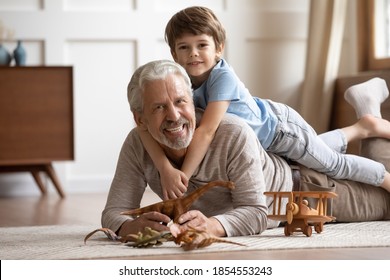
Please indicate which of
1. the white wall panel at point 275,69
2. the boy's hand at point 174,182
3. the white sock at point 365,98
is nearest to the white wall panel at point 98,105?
the white wall panel at point 275,69

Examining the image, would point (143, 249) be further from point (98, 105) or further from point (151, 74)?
point (98, 105)

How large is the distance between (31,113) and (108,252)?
115 inches

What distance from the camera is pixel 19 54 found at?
4879 mm

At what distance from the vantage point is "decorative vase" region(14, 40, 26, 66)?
4.88 metres

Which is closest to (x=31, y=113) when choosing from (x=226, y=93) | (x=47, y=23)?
(x=47, y=23)

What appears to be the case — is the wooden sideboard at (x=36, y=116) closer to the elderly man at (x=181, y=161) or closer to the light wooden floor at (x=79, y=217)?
the light wooden floor at (x=79, y=217)

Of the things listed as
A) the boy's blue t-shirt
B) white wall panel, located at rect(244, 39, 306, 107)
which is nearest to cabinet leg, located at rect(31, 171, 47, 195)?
white wall panel, located at rect(244, 39, 306, 107)

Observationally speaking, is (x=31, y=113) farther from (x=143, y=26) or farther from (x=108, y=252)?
(x=108, y=252)

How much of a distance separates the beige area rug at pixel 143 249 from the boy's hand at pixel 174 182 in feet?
0.48

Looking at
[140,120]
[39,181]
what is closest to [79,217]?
[140,120]

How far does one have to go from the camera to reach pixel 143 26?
17.4 ft

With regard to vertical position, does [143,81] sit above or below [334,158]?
above

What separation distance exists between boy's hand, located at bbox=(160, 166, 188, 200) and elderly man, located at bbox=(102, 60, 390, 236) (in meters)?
0.07

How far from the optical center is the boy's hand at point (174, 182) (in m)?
2.30
